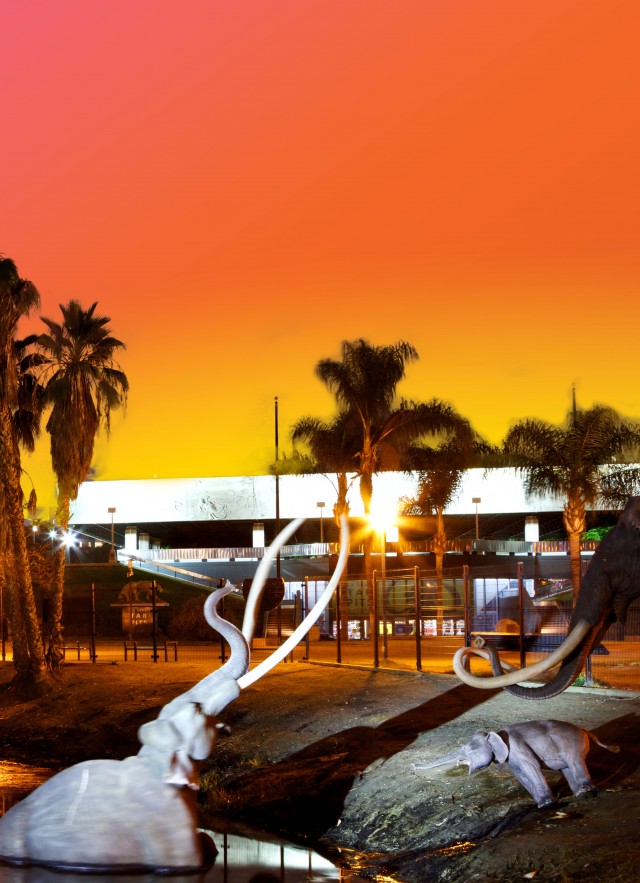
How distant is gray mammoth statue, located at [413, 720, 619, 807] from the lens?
1027cm

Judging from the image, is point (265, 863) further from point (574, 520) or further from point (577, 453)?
point (574, 520)

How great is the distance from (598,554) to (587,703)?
7466 mm

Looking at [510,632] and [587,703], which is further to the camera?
[510,632]

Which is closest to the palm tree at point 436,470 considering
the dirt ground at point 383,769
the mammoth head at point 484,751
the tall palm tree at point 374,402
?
the tall palm tree at point 374,402

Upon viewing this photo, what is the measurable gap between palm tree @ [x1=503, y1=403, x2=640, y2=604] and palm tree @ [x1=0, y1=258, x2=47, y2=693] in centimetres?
1055

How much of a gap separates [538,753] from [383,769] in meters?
3.43

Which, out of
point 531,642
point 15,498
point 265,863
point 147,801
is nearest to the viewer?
point 147,801

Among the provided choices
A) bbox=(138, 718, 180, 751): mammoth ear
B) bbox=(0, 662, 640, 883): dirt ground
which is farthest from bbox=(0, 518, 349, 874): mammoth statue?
bbox=(0, 662, 640, 883): dirt ground

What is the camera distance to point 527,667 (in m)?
8.80

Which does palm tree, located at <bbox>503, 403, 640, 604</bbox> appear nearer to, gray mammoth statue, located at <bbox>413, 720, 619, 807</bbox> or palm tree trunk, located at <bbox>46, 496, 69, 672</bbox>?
palm tree trunk, located at <bbox>46, 496, 69, 672</bbox>

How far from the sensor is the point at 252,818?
1360 centimetres

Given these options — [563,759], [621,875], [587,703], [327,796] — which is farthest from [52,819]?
[587,703]

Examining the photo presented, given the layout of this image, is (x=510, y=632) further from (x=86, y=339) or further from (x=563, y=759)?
(x=563, y=759)

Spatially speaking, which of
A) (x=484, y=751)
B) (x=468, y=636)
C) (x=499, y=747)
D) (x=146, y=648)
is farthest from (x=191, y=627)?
(x=499, y=747)
